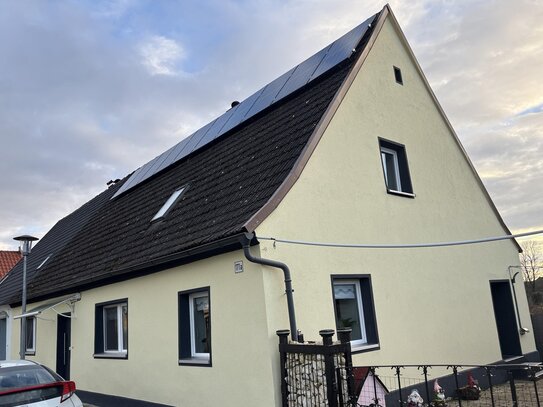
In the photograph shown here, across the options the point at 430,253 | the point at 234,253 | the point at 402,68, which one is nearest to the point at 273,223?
the point at 234,253

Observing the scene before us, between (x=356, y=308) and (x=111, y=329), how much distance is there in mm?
6234

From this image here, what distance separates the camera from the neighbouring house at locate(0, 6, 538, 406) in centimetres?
682

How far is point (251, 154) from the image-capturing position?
9.15 meters

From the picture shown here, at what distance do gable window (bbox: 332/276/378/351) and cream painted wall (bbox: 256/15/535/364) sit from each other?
17 cm

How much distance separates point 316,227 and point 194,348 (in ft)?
10.4

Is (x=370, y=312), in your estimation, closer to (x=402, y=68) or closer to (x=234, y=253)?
(x=234, y=253)

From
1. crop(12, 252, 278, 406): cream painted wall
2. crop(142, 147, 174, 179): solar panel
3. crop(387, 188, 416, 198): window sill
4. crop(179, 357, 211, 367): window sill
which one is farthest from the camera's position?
crop(142, 147, 174, 179): solar panel

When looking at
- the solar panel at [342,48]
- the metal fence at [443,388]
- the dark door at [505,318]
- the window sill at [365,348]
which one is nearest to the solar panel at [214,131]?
the solar panel at [342,48]

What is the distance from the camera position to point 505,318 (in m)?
11.3

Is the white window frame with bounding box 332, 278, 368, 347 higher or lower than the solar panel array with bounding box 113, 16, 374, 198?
lower

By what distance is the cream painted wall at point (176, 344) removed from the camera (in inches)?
255

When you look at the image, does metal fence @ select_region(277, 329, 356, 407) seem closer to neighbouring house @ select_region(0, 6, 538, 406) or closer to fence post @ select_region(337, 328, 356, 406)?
fence post @ select_region(337, 328, 356, 406)

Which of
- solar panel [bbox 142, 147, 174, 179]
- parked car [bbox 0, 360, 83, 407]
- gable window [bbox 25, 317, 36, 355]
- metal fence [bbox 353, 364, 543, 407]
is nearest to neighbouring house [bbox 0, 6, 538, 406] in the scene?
metal fence [bbox 353, 364, 543, 407]

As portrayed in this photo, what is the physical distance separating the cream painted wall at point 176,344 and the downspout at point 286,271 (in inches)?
10.0
